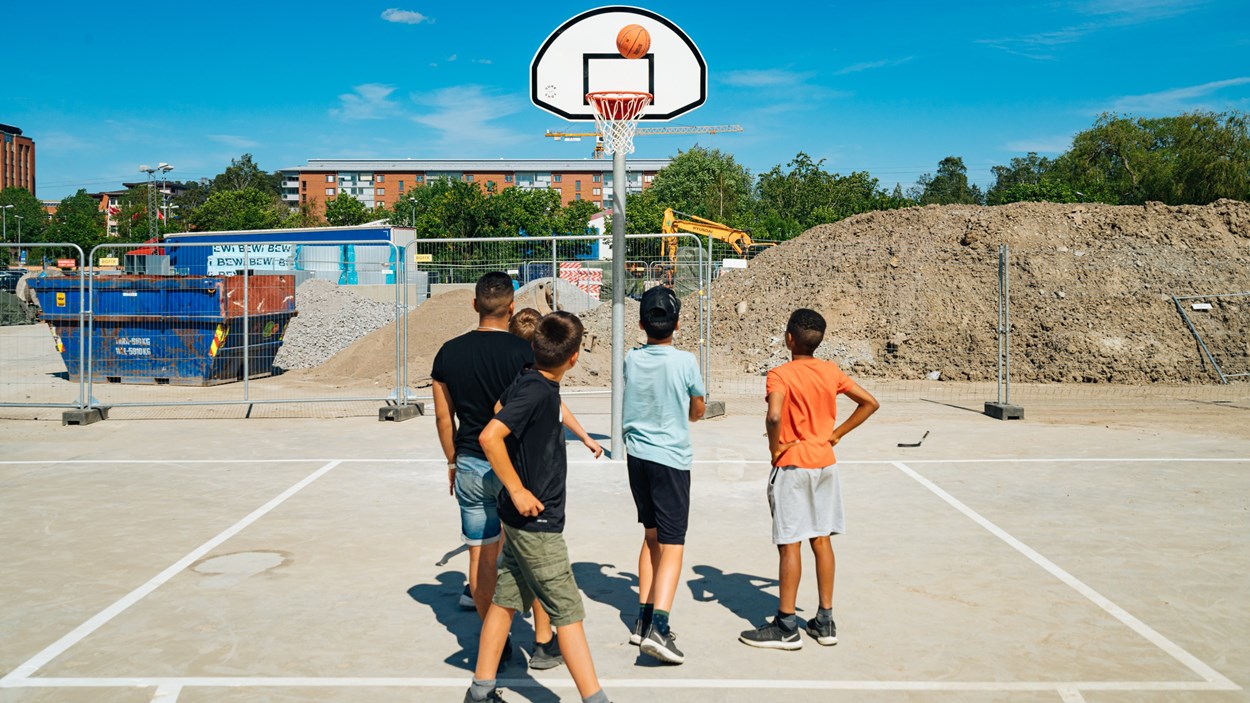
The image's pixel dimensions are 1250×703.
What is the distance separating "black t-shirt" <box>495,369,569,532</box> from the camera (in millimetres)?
4090

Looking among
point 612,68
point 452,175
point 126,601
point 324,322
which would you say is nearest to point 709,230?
point 324,322

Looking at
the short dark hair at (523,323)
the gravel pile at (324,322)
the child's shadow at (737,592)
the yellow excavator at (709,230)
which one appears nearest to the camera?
the child's shadow at (737,592)

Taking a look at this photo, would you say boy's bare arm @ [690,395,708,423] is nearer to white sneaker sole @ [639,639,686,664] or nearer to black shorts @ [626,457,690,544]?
black shorts @ [626,457,690,544]

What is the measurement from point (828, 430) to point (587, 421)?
864 cm

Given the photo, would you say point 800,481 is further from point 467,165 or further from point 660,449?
point 467,165

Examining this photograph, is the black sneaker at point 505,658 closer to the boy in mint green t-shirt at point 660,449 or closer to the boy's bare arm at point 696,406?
the boy in mint green t-shirt at point 660,449

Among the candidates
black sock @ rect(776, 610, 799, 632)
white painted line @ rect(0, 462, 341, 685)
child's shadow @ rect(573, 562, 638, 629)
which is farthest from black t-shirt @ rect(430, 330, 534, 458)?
white painted line @ rect(0, 462, 341, 685)

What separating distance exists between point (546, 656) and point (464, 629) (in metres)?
0.71

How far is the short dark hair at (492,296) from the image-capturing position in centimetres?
517

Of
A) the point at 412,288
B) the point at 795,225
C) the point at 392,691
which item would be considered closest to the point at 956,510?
the point at 392,691

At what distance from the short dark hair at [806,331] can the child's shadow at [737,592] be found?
1.61 metres

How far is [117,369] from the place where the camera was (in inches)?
744

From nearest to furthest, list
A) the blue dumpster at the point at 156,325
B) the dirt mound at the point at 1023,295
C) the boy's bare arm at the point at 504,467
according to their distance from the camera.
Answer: the boy's bare arm at the point at 504,467 < the blue dumpster at the point at 156,325 < the dirt mound at the point at 1023,295

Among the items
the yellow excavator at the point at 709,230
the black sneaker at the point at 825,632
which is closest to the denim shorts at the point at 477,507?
the black sneaker at the point at 825,632
